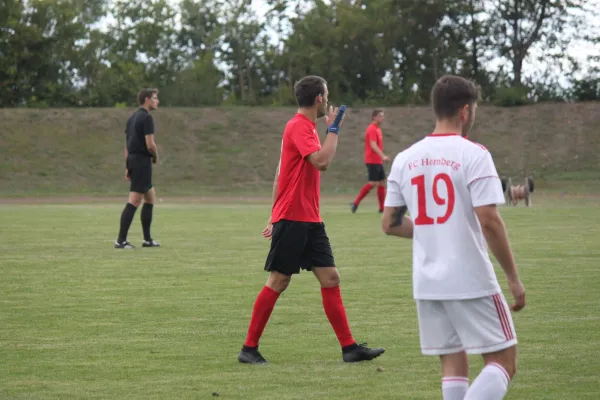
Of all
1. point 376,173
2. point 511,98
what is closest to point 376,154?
point 376,173

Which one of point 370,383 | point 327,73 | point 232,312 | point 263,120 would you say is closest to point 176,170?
point 263,120

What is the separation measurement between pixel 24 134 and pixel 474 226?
1925 inches

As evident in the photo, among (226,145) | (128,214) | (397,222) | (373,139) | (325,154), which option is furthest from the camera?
(226,145)

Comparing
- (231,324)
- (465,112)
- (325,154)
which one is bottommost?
(231,324)

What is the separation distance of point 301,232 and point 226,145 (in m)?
43.9

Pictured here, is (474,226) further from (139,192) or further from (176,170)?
(176,170)

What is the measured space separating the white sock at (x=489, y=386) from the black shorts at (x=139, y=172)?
11248 mm

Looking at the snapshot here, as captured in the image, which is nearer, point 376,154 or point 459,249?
point 459,249

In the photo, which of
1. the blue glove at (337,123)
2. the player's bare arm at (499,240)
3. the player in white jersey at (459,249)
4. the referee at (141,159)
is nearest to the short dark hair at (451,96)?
the player in white jersey at (459,249)

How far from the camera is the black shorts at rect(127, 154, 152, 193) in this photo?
1523 cm

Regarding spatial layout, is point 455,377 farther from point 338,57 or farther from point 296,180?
point 338,57

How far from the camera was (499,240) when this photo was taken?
446 cm

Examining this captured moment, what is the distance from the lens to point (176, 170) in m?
47.2

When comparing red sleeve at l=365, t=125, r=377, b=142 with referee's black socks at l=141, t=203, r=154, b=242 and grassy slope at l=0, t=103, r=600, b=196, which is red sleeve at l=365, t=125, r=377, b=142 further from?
grassy slope at l=0, t=103, r=600, b=196
